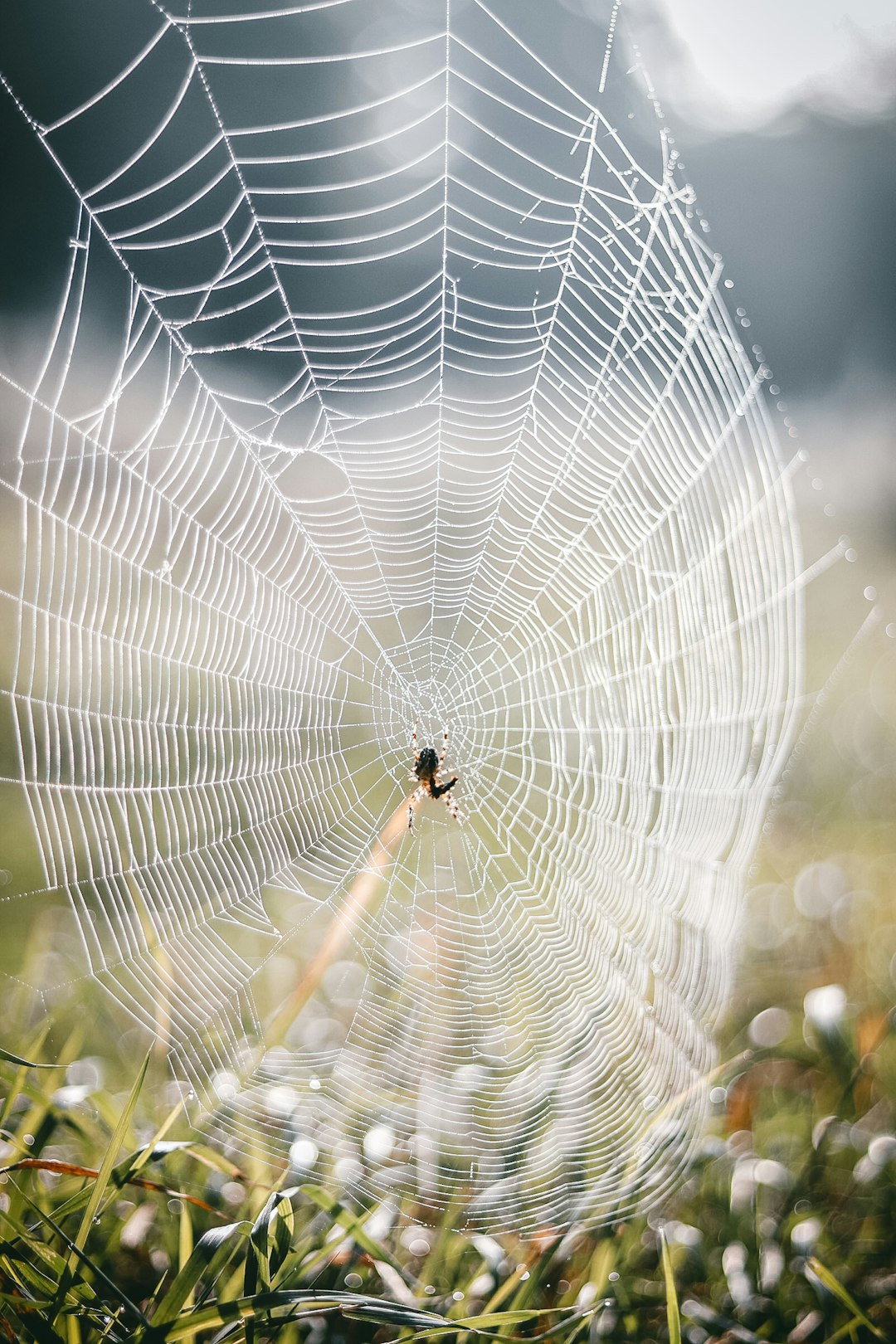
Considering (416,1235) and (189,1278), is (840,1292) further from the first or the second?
(189,1278)

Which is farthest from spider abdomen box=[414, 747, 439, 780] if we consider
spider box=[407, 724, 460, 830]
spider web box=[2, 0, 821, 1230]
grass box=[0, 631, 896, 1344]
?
grass box=[0, 631, 896, 1344]

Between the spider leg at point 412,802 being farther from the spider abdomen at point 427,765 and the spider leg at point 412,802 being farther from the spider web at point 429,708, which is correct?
the spider web at point 429,708

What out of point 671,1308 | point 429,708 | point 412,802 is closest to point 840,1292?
point 671,1308

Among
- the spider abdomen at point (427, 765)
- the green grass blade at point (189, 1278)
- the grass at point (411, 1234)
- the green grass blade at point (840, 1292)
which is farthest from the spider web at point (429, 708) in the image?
the green grass blade at point (189, 1278)

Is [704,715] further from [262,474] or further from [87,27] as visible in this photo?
[87,27]

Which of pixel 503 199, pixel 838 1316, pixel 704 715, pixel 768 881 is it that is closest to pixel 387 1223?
pixel 838 1316

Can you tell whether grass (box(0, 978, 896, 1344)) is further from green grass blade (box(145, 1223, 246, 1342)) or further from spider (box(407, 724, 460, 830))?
spider (box(407, 724, 460, 830))

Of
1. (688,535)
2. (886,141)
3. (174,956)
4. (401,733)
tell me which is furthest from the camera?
(886,141)
